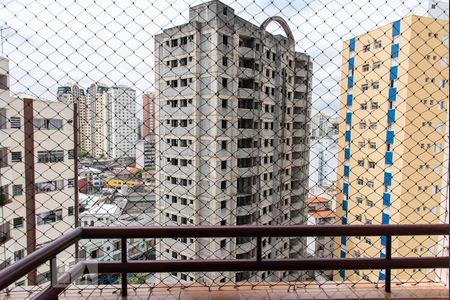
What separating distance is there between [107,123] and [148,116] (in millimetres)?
237

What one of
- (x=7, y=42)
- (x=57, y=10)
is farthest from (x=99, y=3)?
(x=7, y=42)

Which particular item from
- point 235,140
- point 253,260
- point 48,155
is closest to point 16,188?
point 48,155

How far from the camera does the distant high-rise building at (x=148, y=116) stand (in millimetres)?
1630

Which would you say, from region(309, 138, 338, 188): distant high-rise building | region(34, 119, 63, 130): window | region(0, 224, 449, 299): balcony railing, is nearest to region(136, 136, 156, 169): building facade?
region(34, 119, 63, 130): window

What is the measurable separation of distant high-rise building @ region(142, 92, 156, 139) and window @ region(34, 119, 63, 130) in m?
0.43

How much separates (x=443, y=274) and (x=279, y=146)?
5684 millimetres

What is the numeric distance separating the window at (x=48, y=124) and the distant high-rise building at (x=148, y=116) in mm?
431

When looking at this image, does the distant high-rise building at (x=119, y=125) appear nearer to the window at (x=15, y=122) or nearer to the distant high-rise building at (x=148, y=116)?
the distant high-rise building at (x=148, y=116)

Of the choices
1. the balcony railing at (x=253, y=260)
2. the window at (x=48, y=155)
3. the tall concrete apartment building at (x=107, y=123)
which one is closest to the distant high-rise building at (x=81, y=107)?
the tall concrete apartment building at (x=107, y=123)

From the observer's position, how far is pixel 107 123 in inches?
68.2

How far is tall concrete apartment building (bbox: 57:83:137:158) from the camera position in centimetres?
159

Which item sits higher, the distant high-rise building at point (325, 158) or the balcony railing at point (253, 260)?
the distant high-rise building at point (325, 158)

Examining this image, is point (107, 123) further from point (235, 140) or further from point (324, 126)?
point (235, 140)

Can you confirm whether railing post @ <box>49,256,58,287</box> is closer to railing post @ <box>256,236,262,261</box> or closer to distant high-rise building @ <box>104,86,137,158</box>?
railing post @ <box>256,236,262,261</box>
